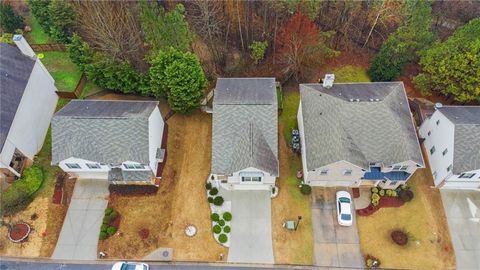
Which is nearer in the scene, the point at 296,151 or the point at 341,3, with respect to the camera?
the point at 296,151

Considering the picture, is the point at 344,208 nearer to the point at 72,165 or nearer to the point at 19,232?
the point at 72,165

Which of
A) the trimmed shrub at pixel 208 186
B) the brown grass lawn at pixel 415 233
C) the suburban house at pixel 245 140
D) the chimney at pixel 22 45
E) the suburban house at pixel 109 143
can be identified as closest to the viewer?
the brown grass lawn at pixel 415 233

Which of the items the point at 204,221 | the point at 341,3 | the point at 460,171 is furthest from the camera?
the point at 341,3

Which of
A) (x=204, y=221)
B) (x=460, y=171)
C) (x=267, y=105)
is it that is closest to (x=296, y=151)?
(x=267, y=105)

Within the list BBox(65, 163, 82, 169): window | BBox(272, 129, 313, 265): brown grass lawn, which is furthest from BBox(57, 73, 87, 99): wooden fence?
BBox(272, 129, 313, 265): brown grass lawn

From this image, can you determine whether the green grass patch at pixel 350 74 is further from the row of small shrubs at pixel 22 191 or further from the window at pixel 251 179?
the row of small shrubs at pixel 22 191

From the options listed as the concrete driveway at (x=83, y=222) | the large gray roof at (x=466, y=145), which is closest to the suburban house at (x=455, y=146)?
the large gray roof at (x=466, y=145)

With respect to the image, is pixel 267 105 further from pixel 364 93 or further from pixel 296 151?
pixel 364 93

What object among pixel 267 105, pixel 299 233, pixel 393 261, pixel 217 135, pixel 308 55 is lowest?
pixel 393 261
